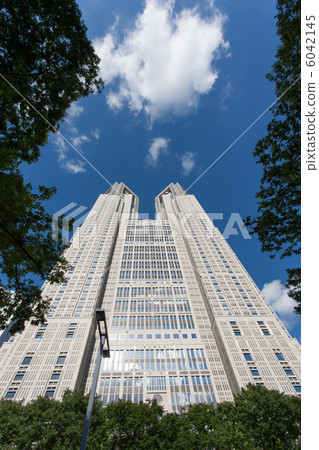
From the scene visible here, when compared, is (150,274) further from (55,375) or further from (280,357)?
(280,357)

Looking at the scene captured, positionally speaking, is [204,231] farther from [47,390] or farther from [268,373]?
[47,390]

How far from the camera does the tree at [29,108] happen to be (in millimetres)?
9297

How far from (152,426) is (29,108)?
26.6 metres

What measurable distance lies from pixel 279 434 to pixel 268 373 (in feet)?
72.8

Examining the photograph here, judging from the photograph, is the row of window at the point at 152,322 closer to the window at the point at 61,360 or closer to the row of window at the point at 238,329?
the row of window at the point at 238,329

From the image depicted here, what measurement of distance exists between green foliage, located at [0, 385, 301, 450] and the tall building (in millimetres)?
17683

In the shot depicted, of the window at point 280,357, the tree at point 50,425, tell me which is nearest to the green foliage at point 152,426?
the tree at point 50,425

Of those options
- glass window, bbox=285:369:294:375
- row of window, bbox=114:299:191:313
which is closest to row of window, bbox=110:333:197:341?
row of window, bbox=114:299:191:313

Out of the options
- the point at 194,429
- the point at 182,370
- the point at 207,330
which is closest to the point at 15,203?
the point at 194,429

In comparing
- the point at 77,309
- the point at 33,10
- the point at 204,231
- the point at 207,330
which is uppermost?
the point at 204,231

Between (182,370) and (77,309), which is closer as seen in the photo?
(182,370)

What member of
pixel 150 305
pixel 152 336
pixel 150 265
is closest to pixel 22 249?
pixel 152 336

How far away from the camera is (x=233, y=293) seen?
5475 centimetres

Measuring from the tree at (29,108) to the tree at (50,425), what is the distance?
14.5 m
